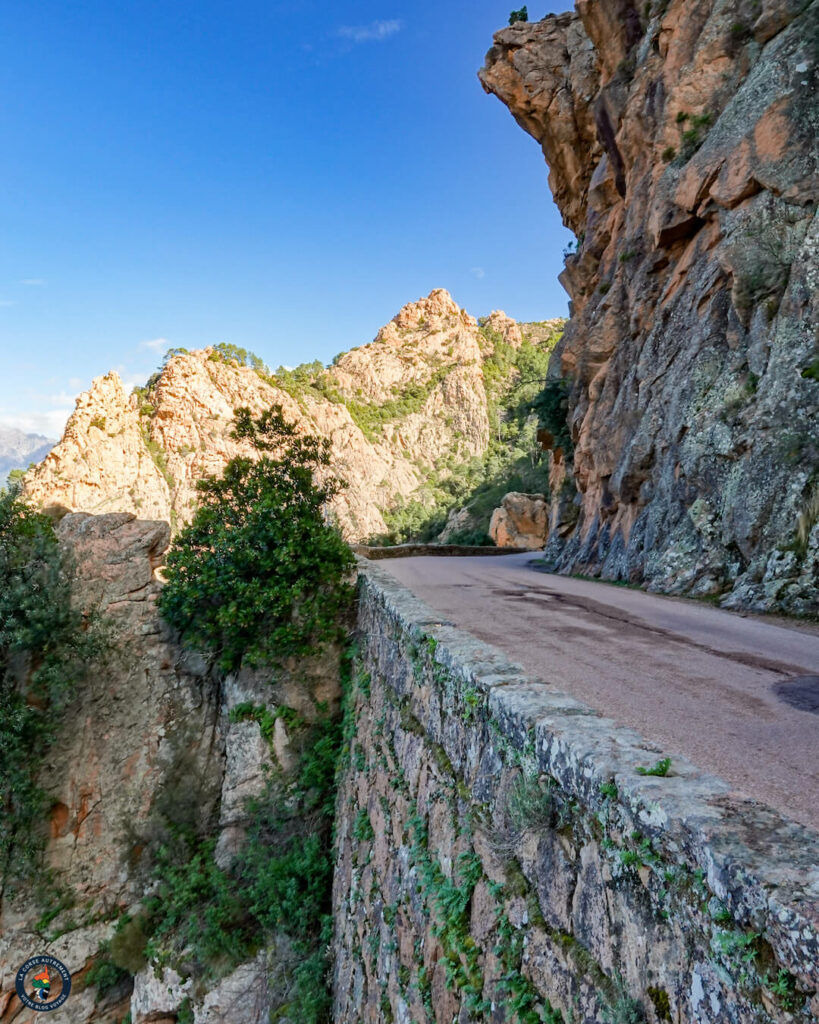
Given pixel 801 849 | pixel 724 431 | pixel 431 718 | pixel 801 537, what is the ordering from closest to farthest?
pixel 801 849 → pixel 431 718 → pixel 801 537 → pixel 724 431

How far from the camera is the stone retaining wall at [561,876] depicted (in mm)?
1274

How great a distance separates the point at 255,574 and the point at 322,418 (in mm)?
71860

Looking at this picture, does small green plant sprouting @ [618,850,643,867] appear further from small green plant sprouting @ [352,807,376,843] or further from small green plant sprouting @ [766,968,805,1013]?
small green plant sprouting @ [352,807,376,843]

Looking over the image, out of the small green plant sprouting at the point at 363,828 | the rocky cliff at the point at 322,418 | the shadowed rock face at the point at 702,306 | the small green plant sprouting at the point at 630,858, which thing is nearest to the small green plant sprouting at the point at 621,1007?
the small green plant sprouting at the point at 630,858

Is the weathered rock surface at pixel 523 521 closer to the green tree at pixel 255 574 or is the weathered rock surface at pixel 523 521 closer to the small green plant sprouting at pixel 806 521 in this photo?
the green tree at pixel 255 574

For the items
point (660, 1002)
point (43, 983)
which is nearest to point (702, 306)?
point (660, 1002)

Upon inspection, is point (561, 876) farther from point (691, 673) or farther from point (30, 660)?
point (30, 660)

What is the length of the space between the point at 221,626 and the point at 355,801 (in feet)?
15.2

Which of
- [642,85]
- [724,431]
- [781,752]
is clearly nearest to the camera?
[781,752]

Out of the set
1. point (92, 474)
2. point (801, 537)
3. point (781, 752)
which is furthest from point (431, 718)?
point (92, 474)

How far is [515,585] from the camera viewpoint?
35.8ft

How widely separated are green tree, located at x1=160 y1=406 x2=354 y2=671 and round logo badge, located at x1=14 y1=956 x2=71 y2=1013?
Result: 5.35 m

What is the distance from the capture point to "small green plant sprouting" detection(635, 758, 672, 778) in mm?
1797

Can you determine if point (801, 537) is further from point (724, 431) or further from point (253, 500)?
point (253, 500)
